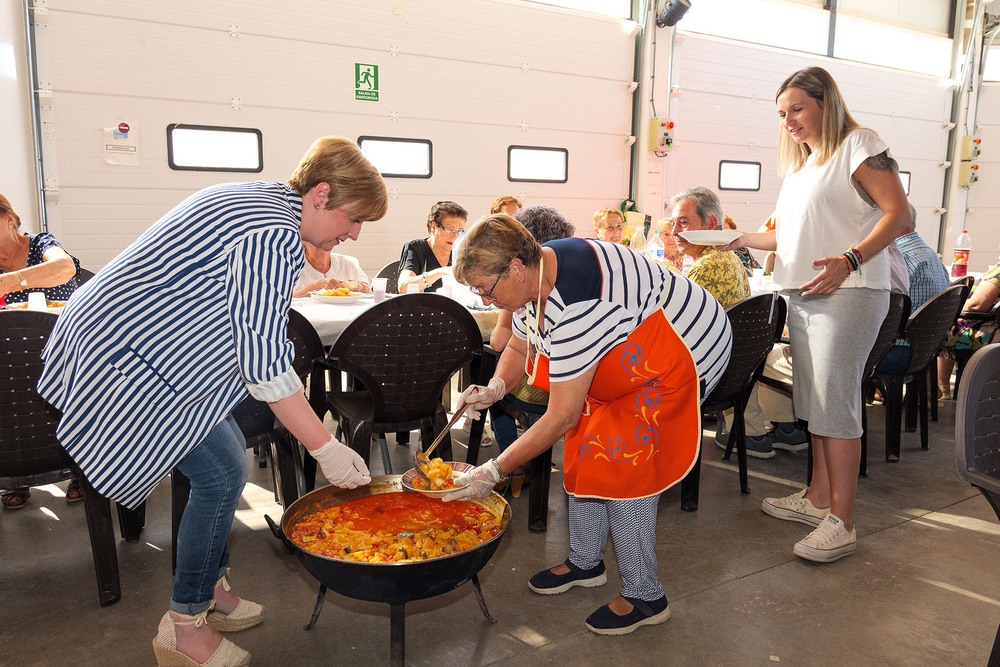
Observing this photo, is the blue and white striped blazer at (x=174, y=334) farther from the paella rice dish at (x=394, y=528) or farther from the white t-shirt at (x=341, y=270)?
the white t-shirt at (x=341, y=270)

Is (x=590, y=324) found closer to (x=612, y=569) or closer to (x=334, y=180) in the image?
(x=334, y=180)

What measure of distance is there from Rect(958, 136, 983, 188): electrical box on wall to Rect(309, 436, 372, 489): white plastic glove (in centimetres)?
1305

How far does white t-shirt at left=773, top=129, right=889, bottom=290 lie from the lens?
2902mm

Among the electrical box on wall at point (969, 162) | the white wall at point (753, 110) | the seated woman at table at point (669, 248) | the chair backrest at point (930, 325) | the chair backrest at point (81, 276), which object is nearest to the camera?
the chair backrest at point (930, 325)

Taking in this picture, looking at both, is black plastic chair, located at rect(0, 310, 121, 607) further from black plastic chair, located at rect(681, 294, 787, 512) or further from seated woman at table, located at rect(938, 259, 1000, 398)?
seated woman at table, located at rect(938, 259, 1000, 398)

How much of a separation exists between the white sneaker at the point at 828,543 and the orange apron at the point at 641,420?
3.51ft

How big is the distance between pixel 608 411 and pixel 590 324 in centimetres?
38

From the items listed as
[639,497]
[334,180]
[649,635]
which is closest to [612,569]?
[649,635]

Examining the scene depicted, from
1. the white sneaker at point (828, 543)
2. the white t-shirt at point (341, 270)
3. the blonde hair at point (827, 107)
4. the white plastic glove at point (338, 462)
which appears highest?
the blonde hair at point (827, 107)

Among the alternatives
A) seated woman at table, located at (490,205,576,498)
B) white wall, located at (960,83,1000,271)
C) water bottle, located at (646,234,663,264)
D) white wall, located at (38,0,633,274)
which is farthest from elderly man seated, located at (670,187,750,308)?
white wall, located at (960,83,1000,271)

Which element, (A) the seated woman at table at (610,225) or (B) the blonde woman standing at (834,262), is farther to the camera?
(A) the seated woman at table at (610,225)

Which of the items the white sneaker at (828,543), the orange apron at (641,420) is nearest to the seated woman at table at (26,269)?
the orange apron at (641,420)

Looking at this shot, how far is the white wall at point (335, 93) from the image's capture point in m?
6.12

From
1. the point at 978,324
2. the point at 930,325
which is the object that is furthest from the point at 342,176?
the point at 978,324
